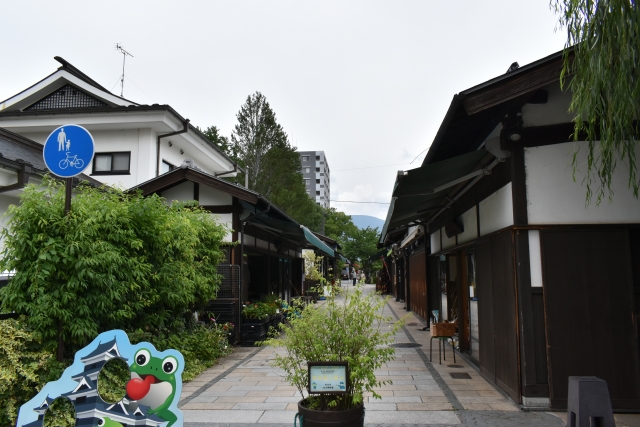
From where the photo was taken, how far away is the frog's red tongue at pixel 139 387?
440 cm

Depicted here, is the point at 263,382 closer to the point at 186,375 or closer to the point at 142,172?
the point at 186,375

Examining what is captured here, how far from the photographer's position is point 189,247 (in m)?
8.82

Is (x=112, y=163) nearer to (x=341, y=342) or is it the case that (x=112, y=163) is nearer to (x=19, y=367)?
(x=19, y=367)

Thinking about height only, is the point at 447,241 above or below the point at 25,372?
above

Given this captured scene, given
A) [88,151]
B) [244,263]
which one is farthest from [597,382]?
[244,263]

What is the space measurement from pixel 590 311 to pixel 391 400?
288cm

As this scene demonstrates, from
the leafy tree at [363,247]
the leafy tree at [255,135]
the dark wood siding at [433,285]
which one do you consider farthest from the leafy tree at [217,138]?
the dark wood siding at [433,285]

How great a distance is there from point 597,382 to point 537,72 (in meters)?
3.44

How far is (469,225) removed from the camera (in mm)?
9008

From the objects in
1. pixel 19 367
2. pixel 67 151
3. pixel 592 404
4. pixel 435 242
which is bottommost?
pixel 592 404

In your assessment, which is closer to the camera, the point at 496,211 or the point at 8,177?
the point at 496,211

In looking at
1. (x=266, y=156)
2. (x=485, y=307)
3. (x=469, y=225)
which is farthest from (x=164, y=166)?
(x=266, y=156)

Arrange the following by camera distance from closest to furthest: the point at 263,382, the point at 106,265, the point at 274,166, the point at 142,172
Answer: the point at 106,265 < the point at 263,382 < the point at 142,172 < the point at 274,166

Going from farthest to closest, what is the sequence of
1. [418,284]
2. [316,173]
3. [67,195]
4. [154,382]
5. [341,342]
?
[316,173]
[418,284]
[67,195]
[341,342]
[154,382]
